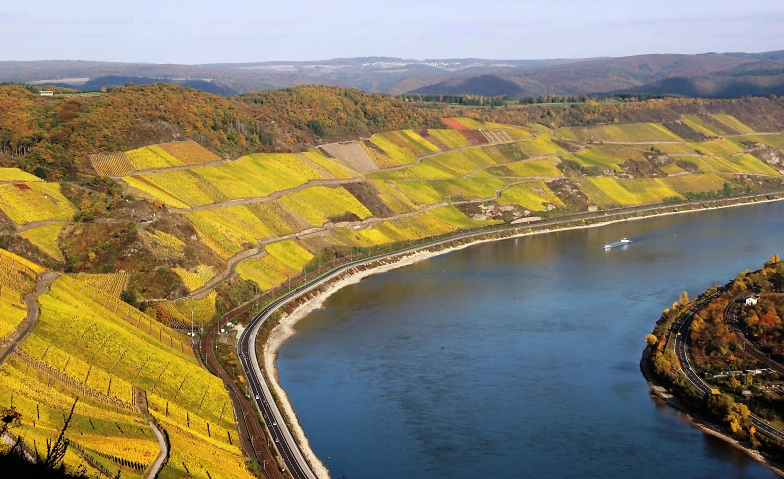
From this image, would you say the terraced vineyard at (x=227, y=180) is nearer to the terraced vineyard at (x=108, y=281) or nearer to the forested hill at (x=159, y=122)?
the forested hill at (x=159, y=122)

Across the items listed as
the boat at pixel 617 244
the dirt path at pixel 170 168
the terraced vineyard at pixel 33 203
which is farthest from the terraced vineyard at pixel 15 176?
the boat at pixel 617 244

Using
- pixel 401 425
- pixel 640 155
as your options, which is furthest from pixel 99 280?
pixel 640 155

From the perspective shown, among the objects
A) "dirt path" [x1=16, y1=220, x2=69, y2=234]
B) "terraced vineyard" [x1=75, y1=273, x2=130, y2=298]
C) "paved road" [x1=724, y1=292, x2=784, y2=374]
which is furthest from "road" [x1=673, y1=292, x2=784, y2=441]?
"dirt path" [x1=16, y1=220, x2=69, y2=234]

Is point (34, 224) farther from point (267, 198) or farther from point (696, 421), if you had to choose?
point (696, 421)

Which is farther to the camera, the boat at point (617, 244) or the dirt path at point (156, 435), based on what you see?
the boat at point (617, 244)

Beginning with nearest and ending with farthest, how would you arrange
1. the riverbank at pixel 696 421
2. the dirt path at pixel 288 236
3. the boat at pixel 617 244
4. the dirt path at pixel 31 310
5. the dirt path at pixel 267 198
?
the dirt path at pixel 31 310
the riverbank at pixel 696 421
the dirt path at pixel 288 236
the dirt path at pixel 267 198
the boat at pixel 617 244

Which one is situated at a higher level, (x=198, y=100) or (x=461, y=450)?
(x=198, y=100)

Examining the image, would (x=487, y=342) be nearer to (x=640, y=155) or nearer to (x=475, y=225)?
(x=475, y=225)
